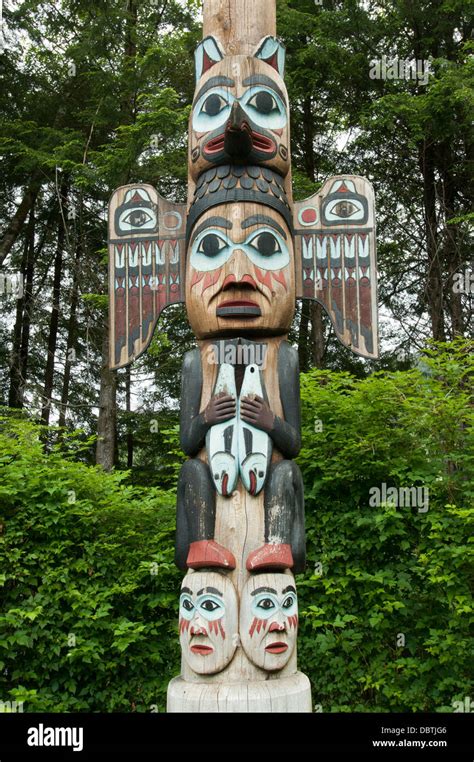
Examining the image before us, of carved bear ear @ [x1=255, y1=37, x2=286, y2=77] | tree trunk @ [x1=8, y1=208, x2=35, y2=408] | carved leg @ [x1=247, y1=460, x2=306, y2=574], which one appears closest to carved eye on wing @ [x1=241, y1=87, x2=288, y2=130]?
carved bear ear @ [x1=255, y1=37, x2=286, y2=77]

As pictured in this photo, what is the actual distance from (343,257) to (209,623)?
253cm

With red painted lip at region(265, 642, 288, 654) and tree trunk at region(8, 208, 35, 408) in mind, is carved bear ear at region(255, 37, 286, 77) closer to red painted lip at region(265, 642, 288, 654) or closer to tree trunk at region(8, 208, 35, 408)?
red painted lip at region(265, 642, 288, 654)

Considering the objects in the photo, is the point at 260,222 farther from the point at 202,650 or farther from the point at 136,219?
the point at 202,650

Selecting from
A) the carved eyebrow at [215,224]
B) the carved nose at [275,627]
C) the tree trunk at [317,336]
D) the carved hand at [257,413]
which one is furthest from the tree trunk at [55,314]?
the carved nose at [275,627]

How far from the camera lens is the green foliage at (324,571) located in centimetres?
561

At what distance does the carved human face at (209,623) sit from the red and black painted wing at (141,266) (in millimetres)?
1699

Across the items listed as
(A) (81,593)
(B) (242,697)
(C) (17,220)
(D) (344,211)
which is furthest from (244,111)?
(C) (17,220)

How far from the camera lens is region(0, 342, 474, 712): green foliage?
561cm

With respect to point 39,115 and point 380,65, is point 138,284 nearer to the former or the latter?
point 380,65

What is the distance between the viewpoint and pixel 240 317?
457cm

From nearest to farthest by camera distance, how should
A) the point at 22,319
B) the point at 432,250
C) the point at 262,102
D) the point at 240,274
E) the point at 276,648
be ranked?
the point at 276,648 → the point at 240,274 → the point at 262,102 → the point at 432,250 → the point at 22,319

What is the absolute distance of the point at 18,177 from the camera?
1512 cm

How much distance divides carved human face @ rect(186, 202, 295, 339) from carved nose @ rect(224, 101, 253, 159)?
1.07 ft

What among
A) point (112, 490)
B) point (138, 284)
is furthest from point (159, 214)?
point (112, 490)
